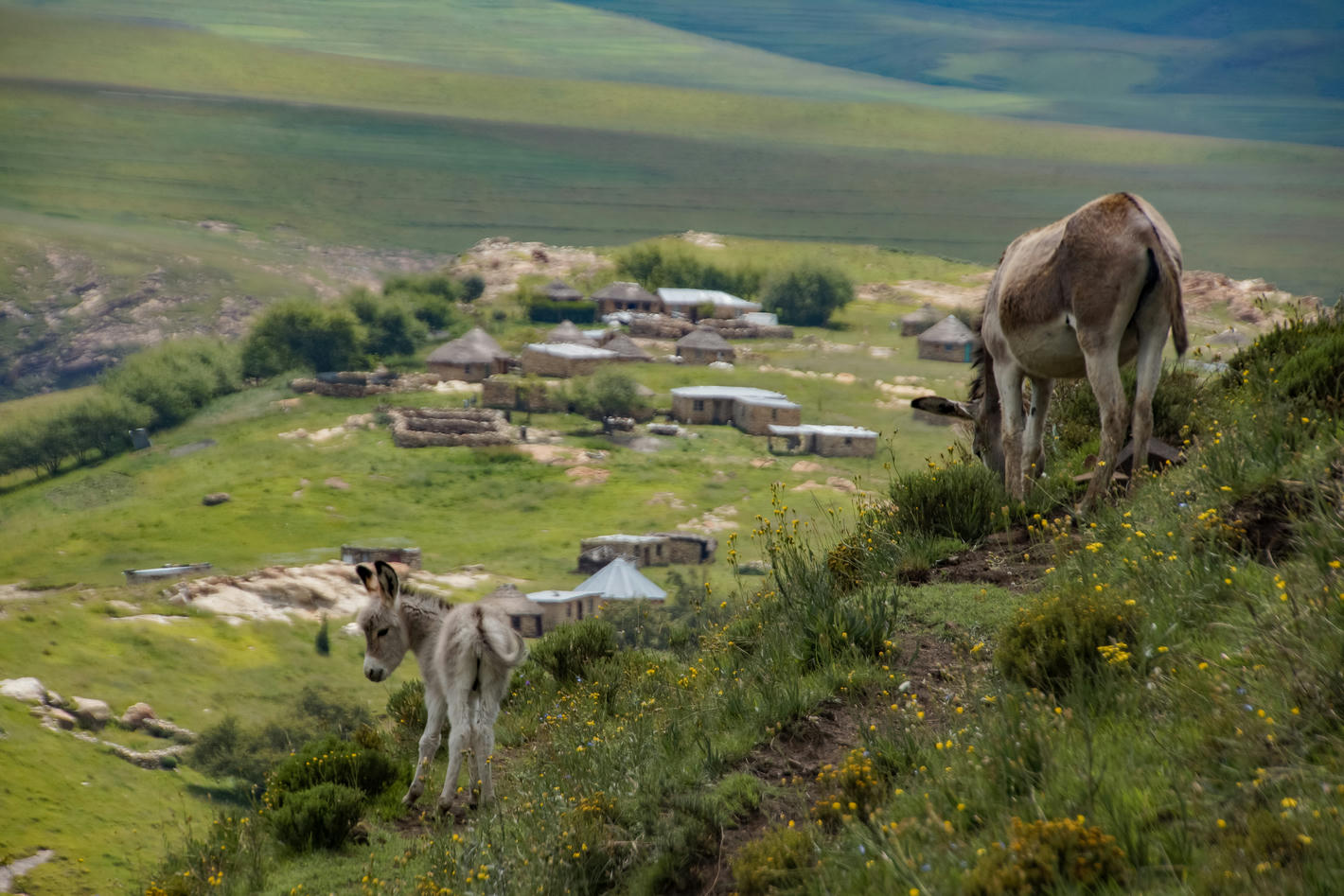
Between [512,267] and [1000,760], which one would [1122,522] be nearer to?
[1000,760]

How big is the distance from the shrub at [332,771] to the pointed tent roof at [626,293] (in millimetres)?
147098

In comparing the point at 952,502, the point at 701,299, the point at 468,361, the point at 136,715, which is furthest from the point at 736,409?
the point at 952,502

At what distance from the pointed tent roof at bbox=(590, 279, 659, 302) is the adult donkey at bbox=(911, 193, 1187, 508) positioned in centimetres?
14764

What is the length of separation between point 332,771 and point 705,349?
416 feet

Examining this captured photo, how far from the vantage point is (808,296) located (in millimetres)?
157125

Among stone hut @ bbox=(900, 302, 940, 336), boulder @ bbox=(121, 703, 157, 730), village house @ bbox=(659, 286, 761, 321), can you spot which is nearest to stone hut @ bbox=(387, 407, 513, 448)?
village house @ bbox=(659, 286, 761, 321)

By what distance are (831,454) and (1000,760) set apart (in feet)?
358

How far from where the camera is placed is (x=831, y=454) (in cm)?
11275

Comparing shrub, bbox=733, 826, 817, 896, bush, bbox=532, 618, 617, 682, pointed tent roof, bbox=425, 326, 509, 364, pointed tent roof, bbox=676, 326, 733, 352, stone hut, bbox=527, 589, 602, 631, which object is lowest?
stone hut, bbox=527, 589, 602, 631

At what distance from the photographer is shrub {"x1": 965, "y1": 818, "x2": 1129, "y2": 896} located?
373 centimetres

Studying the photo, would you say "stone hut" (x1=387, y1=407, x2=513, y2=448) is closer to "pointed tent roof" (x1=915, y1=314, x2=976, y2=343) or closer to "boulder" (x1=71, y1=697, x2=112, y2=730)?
"boulder" (x1=71, y1=697, x2=112, y2=730)

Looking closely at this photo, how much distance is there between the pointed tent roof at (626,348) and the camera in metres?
133

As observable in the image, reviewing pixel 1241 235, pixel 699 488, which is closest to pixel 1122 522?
pixel 699 488

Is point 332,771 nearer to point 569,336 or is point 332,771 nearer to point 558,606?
point 558,606
